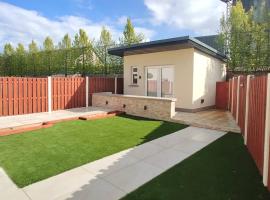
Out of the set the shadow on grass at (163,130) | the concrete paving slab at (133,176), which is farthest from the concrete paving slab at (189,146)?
the concrete paving slab at (133,176)

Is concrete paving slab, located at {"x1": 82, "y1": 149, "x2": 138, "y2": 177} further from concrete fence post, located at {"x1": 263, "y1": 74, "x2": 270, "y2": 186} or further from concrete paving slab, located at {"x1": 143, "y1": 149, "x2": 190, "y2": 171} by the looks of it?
concrete fence post, located at {"x1": 263, "y1": 74, "x2": 270, "y2": 186}

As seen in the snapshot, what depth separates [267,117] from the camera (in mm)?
3439

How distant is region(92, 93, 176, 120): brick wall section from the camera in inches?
373

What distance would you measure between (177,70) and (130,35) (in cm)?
971

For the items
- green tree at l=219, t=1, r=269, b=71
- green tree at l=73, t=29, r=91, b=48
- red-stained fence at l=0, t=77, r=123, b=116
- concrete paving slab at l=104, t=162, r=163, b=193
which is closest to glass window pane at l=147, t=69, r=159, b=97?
red-stained fence at l=0, t=77, r=123, b=116

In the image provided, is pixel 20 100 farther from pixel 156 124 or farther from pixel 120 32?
pixel 120 32

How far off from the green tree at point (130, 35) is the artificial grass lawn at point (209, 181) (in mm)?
15397

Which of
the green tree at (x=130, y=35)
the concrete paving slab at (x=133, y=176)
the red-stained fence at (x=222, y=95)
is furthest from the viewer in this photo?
the green tree at (x=130, y=35)

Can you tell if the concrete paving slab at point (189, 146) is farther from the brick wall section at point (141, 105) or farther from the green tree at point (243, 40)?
the green tree at point (243, 40)

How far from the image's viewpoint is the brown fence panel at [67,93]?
37.8 feet

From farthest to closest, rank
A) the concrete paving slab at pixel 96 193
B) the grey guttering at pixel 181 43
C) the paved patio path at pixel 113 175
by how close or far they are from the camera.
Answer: the grey guttering at pixel 181 43 < the paved patio path at pixel 113 175 < the concrete paving slab at pixel 96 193

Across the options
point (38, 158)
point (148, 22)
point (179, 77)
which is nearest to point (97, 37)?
point (148, 22)

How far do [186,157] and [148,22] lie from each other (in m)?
19.1

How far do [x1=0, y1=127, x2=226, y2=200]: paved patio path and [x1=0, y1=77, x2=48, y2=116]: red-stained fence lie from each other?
6.93 meters
